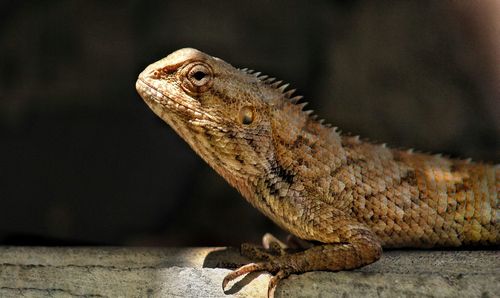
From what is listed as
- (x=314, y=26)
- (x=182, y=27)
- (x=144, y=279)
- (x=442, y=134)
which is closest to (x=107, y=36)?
(x=182, y=27)

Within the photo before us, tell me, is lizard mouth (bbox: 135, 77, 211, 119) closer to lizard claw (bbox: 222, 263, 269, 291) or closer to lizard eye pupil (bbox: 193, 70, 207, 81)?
lizard eye pupil (bbox: 193, 70, 207, 81)

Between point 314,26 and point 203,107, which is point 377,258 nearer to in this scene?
point 203,107

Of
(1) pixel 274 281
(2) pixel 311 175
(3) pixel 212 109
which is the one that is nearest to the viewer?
(1) pixel 274 281

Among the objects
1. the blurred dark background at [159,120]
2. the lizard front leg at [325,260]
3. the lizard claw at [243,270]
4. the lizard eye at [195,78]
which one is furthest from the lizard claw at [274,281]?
the blurred dark background at [159,120]

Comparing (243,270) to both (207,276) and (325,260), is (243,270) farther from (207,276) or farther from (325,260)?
Answer: (325,260)

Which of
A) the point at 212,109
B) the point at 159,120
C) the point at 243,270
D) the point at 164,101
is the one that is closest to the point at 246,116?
the point at 212,109
